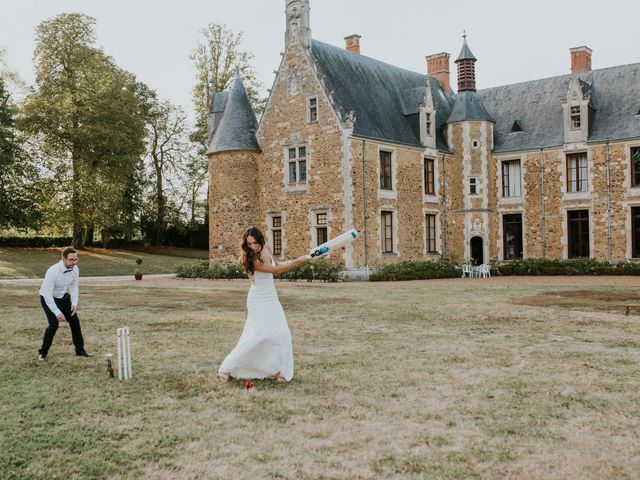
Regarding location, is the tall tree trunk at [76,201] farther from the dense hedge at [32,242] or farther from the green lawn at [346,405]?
the green lawn at [346,405]

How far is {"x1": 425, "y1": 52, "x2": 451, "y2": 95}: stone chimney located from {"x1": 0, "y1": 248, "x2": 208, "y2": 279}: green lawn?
1686 cm

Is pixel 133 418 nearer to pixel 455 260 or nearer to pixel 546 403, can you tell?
pixel 546 403

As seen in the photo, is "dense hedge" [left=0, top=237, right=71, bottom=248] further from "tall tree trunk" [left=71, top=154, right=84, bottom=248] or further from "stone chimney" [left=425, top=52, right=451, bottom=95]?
"stone chimney" [left=425, top=52, right=451, bottom=95]

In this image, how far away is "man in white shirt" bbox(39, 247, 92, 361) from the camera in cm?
852

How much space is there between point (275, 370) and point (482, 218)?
24131mm

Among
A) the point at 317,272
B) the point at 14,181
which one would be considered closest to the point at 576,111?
the point at 317,272

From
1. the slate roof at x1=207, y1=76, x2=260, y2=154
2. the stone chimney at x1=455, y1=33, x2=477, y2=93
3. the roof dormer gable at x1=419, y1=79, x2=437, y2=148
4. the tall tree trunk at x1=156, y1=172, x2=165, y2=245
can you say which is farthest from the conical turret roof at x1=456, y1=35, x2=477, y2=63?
the tall tree trunk at x1=156, y1=172, x2=165, y2=245

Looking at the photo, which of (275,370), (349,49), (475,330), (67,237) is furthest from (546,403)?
(67,237)

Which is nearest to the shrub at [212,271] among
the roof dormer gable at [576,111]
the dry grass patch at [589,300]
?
the dry grass patch at [589,300]

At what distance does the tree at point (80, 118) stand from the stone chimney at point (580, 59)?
24861mm

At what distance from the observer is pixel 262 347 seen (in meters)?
7.02

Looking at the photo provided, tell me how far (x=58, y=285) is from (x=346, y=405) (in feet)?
15.3

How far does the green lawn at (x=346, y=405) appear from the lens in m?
4.50

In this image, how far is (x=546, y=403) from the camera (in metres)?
5.90
